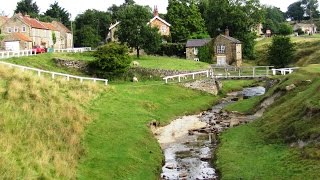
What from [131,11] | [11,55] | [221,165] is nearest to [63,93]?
[221,165]

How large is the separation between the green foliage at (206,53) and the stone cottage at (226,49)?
1.39m

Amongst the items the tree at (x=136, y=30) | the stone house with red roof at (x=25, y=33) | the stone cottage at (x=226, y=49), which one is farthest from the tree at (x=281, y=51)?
the stone house with red roof at (x=25, y=33)

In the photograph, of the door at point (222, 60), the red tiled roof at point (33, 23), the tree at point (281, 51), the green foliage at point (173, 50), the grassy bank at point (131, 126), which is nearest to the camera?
the grassy bank at point (131, 126)

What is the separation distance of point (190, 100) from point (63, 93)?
1967 centimetres

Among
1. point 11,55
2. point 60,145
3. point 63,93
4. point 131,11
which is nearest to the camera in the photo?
point 60,145

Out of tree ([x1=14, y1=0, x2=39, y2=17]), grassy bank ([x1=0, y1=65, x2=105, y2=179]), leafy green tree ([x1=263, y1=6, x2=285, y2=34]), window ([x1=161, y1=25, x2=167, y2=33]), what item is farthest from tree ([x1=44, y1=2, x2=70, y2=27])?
grassy bank ([x1=0, y1=65, x2=105, y2=179])

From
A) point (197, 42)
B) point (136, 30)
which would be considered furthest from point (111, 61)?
point (197, 42)

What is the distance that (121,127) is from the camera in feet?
118

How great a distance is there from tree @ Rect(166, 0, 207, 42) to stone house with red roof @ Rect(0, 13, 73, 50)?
2831 cm

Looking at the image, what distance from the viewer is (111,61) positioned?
205 feet

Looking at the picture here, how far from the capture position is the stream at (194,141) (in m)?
29.0

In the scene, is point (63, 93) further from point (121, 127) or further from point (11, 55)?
point (11, 55)

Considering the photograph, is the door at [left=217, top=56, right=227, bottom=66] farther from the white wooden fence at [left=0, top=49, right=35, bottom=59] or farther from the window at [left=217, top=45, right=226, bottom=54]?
the white wooden fence at [left=0, top=49, right=35, bottom=59]

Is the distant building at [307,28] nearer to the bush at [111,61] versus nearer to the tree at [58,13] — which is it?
the tree at [58,13]
